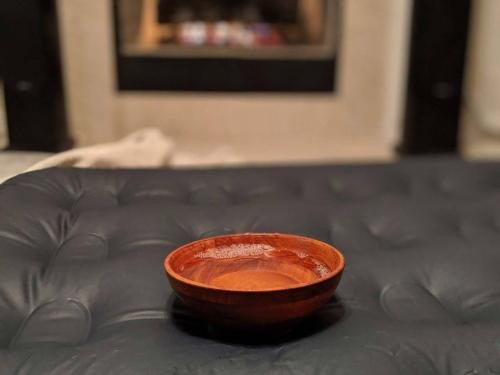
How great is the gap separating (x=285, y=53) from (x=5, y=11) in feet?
4.32

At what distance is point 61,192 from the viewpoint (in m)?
1.08

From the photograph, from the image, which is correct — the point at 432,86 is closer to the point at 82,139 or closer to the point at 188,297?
the point at 82,139

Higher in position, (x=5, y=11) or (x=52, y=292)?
(x=5, y=11)

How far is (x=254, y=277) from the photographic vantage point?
686 millimetres

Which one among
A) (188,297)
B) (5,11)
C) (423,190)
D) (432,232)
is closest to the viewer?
(188,297)

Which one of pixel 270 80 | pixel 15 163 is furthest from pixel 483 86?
pixel 15 163

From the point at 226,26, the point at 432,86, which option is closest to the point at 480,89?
the point at 432,86

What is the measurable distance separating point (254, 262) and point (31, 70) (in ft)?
7.66

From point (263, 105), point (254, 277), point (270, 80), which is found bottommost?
point (263, 105)

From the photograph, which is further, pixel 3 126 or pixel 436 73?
pixel 436 73

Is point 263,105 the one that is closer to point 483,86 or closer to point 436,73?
point 436,73

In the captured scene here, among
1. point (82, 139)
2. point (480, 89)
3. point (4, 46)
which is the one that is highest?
point (4, 46)

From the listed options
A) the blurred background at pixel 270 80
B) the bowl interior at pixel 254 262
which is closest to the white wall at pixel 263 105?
the blurred background at pixel 270 80

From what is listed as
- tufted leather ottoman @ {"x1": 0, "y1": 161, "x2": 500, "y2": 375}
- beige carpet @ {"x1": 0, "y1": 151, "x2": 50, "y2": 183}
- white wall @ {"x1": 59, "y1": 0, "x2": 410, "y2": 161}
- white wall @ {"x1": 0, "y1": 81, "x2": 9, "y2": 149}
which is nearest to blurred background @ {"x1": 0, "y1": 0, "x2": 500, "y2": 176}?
white wall @ {"x1": 59, "y1": 0, "x2": 410, "y2": 161}
